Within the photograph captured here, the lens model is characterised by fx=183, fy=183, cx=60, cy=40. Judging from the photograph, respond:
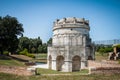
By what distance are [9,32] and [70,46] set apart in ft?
57.5

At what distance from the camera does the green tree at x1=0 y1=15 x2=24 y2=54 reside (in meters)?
40.7

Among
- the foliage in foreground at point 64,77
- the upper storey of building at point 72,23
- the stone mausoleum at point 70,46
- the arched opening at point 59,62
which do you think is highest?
the upper storey of building at point 72,23

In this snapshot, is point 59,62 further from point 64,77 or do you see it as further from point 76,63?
point 64,77

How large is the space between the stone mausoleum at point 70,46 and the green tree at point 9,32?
1193cm

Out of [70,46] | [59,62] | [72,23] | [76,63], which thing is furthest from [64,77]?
[72,23]

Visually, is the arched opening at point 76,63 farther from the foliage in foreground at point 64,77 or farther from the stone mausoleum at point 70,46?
the foliage in foreground at point 64,77

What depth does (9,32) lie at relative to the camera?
136 ft

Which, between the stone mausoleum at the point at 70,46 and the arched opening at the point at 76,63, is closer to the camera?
the stone mausoleum at the point at 70,46

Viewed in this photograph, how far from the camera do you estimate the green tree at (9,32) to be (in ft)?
134

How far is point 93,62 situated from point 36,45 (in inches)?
2158

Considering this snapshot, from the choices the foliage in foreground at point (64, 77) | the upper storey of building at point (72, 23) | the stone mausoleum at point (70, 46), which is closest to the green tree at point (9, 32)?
the stone mausoleum at point (70, 46)

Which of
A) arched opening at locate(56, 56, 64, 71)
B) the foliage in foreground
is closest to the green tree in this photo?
arched opening at locate(56, 56, 64, 71)

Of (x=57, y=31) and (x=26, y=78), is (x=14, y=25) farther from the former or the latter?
(x=26, y=78)

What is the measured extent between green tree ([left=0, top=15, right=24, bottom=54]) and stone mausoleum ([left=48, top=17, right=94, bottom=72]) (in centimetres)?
1193
